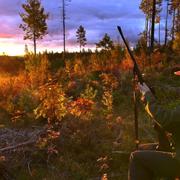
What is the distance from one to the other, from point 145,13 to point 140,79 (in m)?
55.5

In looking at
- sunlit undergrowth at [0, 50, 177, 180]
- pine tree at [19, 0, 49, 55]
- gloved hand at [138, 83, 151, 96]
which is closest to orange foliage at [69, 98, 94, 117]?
sunlit undergrowth at [0, 50, 177, 180]

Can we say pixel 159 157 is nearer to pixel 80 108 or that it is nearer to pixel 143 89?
pixel 143 89

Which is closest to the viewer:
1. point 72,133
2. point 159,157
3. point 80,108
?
point 159,157

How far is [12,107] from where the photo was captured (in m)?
10.8

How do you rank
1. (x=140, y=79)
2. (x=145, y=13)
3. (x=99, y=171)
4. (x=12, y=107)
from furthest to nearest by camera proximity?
1. (x=145, y=13)
2. (x=12, y=107)
3. (x=99, y=171)
4. (x=140, y=79)

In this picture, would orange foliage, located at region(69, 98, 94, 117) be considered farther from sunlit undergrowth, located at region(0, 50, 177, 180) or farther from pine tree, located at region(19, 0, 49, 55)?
pine tree, located at region(19, 0, 49, 55)

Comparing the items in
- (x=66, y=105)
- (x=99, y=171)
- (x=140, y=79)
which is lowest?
(x=99, y=171)

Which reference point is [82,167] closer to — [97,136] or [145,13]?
[97,136]

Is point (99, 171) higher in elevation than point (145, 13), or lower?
lower

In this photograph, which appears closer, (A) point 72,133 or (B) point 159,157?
(B) point 159,157

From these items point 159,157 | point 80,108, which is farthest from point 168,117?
point 80,108

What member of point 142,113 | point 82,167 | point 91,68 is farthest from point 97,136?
point 91,68

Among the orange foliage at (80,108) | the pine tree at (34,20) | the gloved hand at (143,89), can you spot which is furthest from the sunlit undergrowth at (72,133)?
the pine tree at (34,20)

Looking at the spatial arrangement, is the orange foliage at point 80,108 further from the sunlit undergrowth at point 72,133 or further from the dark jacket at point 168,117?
the dark jacket at point 168,117
